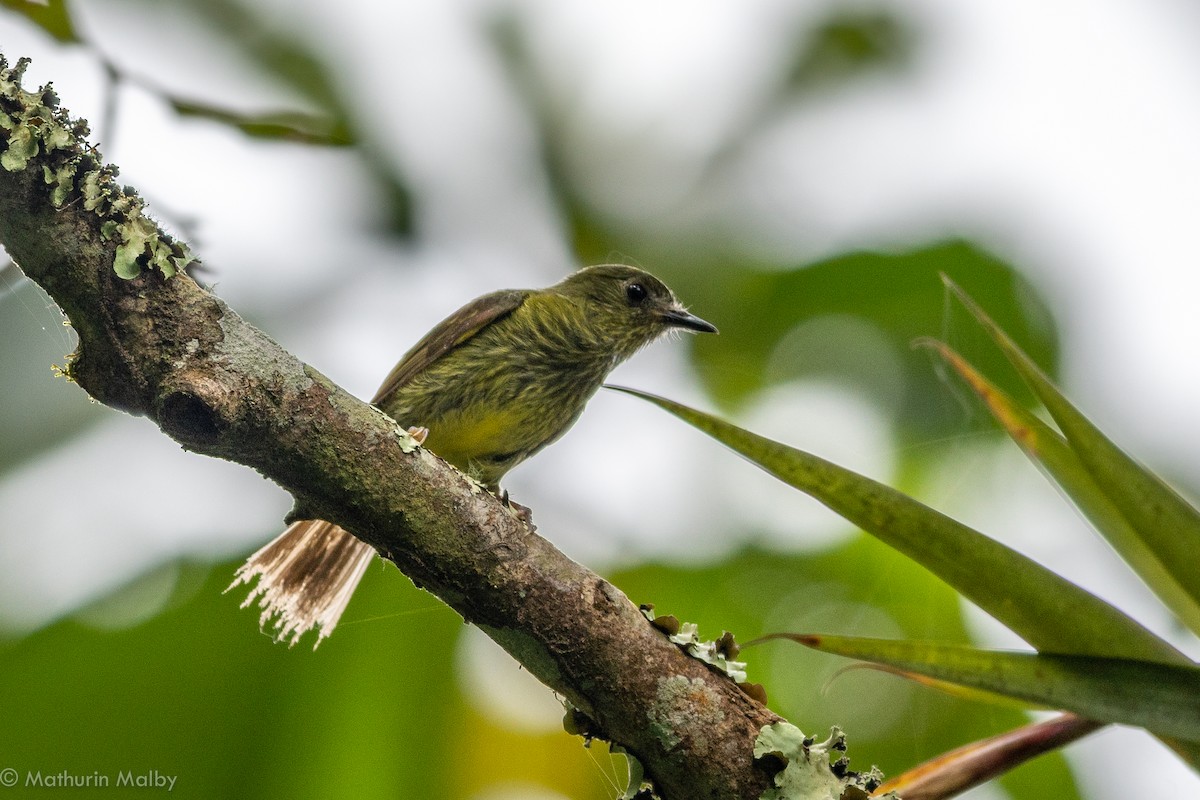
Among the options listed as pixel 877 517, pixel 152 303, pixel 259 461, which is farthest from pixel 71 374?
pixel 877 517

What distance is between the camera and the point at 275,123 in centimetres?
358

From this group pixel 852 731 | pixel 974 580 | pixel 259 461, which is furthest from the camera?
pixel 852 731

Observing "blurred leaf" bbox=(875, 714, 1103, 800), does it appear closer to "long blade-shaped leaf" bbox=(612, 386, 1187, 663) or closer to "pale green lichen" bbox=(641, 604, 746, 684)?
"long blade-shaped leaf" bbox=(612, 386, 1187, 663)

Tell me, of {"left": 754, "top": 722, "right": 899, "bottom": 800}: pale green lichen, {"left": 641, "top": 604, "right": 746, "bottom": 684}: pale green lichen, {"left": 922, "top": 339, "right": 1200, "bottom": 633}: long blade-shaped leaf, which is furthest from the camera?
{"left": 641, "top": 604, "right": 746, "bottom": 684}: pale green lichen

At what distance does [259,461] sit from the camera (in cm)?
203

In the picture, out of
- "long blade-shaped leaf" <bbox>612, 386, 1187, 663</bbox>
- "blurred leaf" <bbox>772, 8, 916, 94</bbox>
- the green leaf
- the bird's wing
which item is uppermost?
"blurred leaf" <bbox>772, 8, 916, 94</bbox>

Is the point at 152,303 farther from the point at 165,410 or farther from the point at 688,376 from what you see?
the point at 688,376

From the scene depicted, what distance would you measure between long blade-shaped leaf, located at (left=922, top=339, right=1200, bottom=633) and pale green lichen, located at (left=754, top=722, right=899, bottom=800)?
0.71 metres

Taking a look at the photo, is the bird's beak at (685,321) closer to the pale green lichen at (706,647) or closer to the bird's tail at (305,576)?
the bird's tail at (305,576)

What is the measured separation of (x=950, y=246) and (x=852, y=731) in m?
1.88

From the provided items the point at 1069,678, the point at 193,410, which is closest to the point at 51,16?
the point at 193,410

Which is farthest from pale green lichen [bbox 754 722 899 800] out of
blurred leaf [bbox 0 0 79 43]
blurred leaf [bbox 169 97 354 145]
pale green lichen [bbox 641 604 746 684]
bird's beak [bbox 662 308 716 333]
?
blurred leaf [bbox 0 0 79 43]

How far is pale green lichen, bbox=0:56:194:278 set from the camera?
186 centimetres

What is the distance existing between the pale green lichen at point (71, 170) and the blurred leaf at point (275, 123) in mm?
1351
